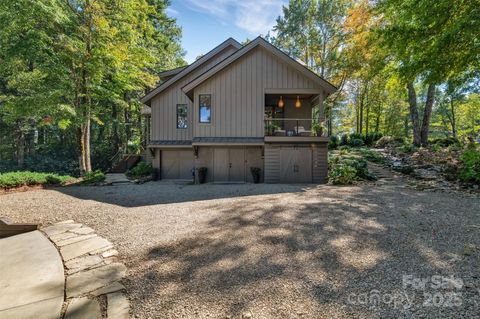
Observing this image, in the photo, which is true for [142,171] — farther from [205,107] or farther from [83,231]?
[83,231]

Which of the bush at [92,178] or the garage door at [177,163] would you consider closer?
the bush at [92,178]

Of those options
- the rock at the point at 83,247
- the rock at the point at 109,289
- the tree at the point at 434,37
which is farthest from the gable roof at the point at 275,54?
the rock at the point at 109,289

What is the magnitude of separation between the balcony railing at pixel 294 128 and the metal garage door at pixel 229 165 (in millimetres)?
1898

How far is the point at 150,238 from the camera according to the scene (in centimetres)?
445

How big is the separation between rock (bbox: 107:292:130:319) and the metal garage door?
9.52m

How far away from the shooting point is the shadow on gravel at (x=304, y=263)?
2.49 m

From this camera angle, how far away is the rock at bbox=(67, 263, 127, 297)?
296 cm

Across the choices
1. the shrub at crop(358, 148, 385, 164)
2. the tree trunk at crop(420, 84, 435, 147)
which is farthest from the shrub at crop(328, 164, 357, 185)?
the tree trunk at crop(420, 84, 435, 147)

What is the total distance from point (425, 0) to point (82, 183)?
15.4m

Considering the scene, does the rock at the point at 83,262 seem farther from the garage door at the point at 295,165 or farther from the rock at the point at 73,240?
the garage door at the point at 295,165

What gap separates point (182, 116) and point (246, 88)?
4.66m

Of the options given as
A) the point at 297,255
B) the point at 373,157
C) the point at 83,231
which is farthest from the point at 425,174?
the point at 83,231

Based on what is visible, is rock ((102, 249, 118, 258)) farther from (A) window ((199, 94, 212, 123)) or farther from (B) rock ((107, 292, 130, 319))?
(A) window ((199, 94, 212, 123))

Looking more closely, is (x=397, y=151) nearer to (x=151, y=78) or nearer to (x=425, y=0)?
(x=425, y=0)
